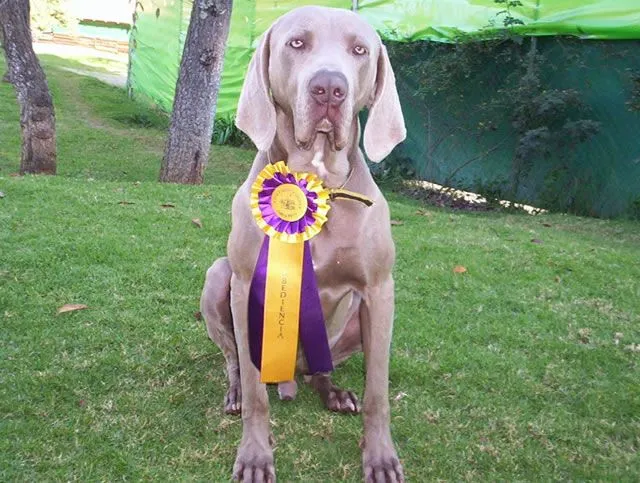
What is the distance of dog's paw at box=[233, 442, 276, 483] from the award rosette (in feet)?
0.78

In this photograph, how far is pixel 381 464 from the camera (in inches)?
91.2

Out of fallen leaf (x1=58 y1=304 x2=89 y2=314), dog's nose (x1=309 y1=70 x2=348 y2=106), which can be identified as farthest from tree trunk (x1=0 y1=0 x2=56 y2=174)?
dog's nose (x1=309 y1=70 x2=348 y2=106)

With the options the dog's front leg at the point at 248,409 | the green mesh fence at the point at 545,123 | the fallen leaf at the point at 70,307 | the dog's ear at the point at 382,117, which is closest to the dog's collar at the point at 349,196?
the dog's ear at the point at 382,117

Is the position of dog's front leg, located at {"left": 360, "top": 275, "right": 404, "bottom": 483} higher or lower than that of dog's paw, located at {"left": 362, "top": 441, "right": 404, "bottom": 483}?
higher

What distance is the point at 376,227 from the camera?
232 cm

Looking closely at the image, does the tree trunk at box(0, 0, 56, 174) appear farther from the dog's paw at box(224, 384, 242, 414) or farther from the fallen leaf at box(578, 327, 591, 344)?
the fallen leaf at box(578, 327, 591, 344)

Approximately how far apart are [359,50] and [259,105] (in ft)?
1.23

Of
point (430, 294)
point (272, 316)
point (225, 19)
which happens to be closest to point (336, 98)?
point (272, 316)

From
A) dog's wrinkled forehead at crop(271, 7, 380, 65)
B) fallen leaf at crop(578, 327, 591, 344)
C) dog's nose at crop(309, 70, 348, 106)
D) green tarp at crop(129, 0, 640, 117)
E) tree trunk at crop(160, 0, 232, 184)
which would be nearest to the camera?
dog's nose at crop(309, 70, 348, 106)

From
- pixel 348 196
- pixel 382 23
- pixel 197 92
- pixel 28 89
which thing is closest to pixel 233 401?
pixel 348 196

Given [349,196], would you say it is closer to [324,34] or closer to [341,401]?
[324,34]

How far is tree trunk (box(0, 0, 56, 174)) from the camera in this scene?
645 cm

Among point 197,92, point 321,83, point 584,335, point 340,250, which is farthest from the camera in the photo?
point 197,92

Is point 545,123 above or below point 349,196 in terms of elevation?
below
